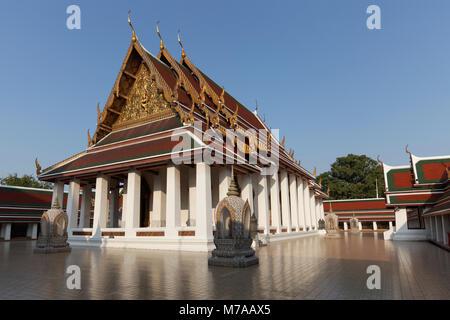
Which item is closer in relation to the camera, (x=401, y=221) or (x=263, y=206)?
(x=263, y=206)

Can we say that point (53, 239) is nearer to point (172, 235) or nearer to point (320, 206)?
point (172, 235)

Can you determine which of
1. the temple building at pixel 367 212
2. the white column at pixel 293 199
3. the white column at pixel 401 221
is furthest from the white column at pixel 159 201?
the temple building at pixel 367 212

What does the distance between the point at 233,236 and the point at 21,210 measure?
77.5 ft

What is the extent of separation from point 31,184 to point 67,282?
52452 mm

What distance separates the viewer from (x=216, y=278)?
588 cm

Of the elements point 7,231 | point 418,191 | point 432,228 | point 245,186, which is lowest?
point 7,231

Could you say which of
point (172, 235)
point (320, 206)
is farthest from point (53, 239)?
point (320, 206)

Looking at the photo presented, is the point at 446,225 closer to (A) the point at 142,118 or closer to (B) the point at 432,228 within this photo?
(B) the point at 432,228

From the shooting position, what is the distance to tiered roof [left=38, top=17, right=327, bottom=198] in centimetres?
1380

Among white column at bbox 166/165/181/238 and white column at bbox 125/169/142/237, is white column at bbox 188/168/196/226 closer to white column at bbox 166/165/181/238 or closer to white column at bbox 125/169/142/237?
white column at bbox 166/165/181/238

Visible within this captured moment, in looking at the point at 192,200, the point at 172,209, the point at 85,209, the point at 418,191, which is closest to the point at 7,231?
the point at 85,209

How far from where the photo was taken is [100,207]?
583 inches

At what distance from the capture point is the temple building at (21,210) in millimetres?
23109
